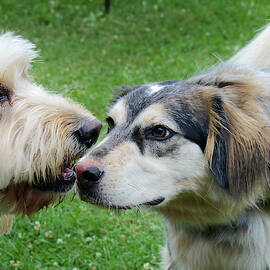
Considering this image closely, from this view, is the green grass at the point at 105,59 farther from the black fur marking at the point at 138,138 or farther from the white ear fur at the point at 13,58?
the black fur marking at the point at 138,138

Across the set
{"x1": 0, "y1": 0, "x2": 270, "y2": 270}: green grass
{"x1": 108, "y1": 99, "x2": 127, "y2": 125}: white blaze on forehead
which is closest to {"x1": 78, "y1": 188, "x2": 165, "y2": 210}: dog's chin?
{"x1": 108, "y1": 99, "x2": 127, "y2": 125}: white blaze on forehead

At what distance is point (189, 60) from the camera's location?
10609 mm

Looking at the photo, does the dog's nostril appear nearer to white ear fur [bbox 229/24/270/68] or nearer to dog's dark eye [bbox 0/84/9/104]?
dog's dark eye [bbox 0/84/9/104]

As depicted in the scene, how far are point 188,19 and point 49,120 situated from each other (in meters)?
10.3

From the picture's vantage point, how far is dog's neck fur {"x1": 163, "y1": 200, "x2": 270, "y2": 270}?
3.48m

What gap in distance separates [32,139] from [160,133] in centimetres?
89

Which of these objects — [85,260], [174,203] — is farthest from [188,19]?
[174,203]

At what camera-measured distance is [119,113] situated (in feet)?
11.7

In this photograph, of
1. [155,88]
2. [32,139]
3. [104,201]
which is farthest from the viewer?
[155,88]

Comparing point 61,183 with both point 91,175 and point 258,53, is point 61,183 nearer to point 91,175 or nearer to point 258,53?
point 91,175

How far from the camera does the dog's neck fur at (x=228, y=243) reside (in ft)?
11.4

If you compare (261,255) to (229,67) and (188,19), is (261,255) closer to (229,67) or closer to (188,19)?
(229,67)

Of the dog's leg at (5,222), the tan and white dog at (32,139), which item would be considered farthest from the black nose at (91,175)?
the dog's leg at (5,222)

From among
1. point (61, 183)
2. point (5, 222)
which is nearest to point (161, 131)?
point (61, 183)
